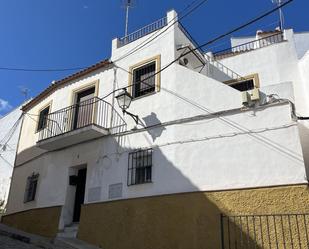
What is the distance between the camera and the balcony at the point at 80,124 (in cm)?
1166

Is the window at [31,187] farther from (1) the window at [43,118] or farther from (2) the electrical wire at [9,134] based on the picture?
(2) the electrical wire at [9,134]

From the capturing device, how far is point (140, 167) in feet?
34.6

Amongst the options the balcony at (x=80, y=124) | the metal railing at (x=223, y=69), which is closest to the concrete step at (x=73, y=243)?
the balcony at (x=80, y=124)

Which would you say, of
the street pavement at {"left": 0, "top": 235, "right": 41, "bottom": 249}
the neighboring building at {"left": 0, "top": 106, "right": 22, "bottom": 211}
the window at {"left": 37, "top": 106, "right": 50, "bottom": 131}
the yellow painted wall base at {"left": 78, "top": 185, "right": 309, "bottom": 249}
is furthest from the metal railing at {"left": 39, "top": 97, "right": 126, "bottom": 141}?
the street pavement at {"left": 0, "top": 235, "right": 41, "bottom": 249}

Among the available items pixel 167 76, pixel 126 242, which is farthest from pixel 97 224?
pixel 167 76

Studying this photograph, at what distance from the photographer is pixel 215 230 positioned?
8.48 metres

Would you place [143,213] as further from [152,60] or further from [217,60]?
[217,60]

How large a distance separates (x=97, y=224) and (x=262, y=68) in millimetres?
7703

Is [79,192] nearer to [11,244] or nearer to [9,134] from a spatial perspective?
[11,244]

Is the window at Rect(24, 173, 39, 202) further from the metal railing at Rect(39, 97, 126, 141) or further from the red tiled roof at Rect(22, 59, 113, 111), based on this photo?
the red tiled roof at Rect(22, 59, 113, 111)

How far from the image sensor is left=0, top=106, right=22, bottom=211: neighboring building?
54.7 ft

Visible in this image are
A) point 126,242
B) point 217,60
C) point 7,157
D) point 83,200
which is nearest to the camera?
point 126,242

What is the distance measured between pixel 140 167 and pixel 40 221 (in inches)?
174

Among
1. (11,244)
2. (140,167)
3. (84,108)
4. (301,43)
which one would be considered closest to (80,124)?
(84,108)
